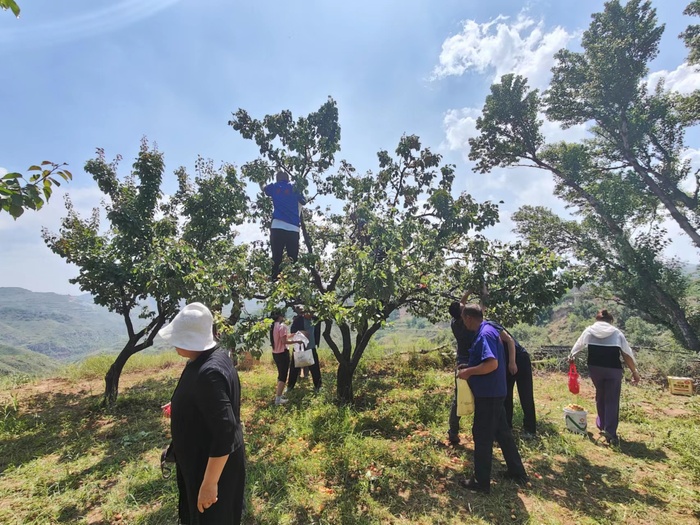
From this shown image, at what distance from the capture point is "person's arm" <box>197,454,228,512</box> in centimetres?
204

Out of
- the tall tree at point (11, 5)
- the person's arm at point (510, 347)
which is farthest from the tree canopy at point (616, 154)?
the tall tree at point (11, 5)

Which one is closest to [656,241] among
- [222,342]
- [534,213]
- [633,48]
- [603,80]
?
[534,213]

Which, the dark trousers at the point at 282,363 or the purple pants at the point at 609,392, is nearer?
the purple pants at the point at 609,392

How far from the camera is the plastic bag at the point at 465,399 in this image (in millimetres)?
3795

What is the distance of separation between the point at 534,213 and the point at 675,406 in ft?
39.7

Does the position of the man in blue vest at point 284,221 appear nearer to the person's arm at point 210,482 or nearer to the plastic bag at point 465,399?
the plastic bag at point 465,399

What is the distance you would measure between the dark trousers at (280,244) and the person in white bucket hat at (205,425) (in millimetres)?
3985

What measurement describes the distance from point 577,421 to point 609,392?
723 mm

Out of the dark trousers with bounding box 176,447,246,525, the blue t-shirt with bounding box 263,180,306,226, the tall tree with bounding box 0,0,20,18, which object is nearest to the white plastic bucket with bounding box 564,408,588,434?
the dark trousers with bounding box 176,447,246,525

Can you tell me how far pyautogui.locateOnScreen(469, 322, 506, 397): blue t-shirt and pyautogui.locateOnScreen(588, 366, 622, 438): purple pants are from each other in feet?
8.22

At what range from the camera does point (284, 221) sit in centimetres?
637

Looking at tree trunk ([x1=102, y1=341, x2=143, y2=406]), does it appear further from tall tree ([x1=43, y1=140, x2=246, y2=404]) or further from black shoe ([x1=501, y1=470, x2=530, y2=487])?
black shoe ([x1=501, y1=470, x2=530, y2=487])

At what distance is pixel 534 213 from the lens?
17422 mm

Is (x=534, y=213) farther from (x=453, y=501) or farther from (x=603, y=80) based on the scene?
(x=453, y=501)
